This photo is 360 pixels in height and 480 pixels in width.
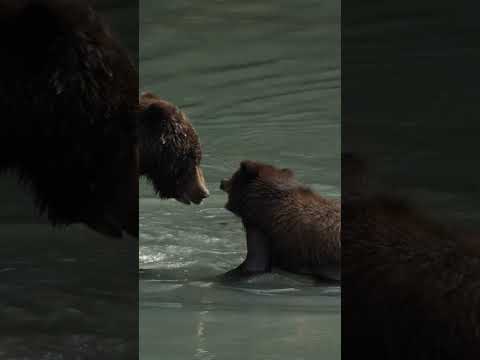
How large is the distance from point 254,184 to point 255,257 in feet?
1.37

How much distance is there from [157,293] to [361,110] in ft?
6.97

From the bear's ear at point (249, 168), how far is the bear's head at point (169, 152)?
0.75m

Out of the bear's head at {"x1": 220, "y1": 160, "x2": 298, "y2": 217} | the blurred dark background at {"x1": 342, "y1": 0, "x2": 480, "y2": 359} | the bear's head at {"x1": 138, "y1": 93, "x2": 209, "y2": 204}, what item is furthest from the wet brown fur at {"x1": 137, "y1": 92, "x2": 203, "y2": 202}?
the blurred dark background at {"x1": 342, "y1": 0, "x2": 480, "y2": 359}

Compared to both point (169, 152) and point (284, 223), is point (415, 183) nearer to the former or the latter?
point (169, 152)

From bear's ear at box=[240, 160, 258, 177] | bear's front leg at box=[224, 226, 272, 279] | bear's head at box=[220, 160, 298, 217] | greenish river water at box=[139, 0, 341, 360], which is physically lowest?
bear's front leg at box=[224, 226, 272, 279]

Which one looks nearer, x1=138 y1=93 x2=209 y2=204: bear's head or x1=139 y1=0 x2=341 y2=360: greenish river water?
x1=138 y1=93 x2=209 y2=204: bear's head

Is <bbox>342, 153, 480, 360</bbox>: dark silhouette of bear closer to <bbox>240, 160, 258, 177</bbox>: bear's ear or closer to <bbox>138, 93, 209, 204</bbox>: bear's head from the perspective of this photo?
<bbox>138, 93, 209, 204</bbox>: bear's head

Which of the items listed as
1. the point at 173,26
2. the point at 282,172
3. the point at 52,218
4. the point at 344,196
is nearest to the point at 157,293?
the point at 282,172

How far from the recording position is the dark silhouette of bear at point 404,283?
1.03 meters

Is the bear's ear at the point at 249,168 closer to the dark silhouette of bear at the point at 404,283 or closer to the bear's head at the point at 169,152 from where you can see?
the bear's head at the point at 169,152

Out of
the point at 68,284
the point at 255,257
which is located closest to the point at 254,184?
the point at 255,257

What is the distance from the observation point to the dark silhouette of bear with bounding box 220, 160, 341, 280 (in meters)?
3.49

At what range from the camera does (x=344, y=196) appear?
3.74 ft

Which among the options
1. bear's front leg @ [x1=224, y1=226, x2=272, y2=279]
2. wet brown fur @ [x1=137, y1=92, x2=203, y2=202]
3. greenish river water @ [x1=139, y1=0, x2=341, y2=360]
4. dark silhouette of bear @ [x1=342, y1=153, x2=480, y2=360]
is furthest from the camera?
greenish river water @ [x1=139, y1=0, x2=341, y2=360]
